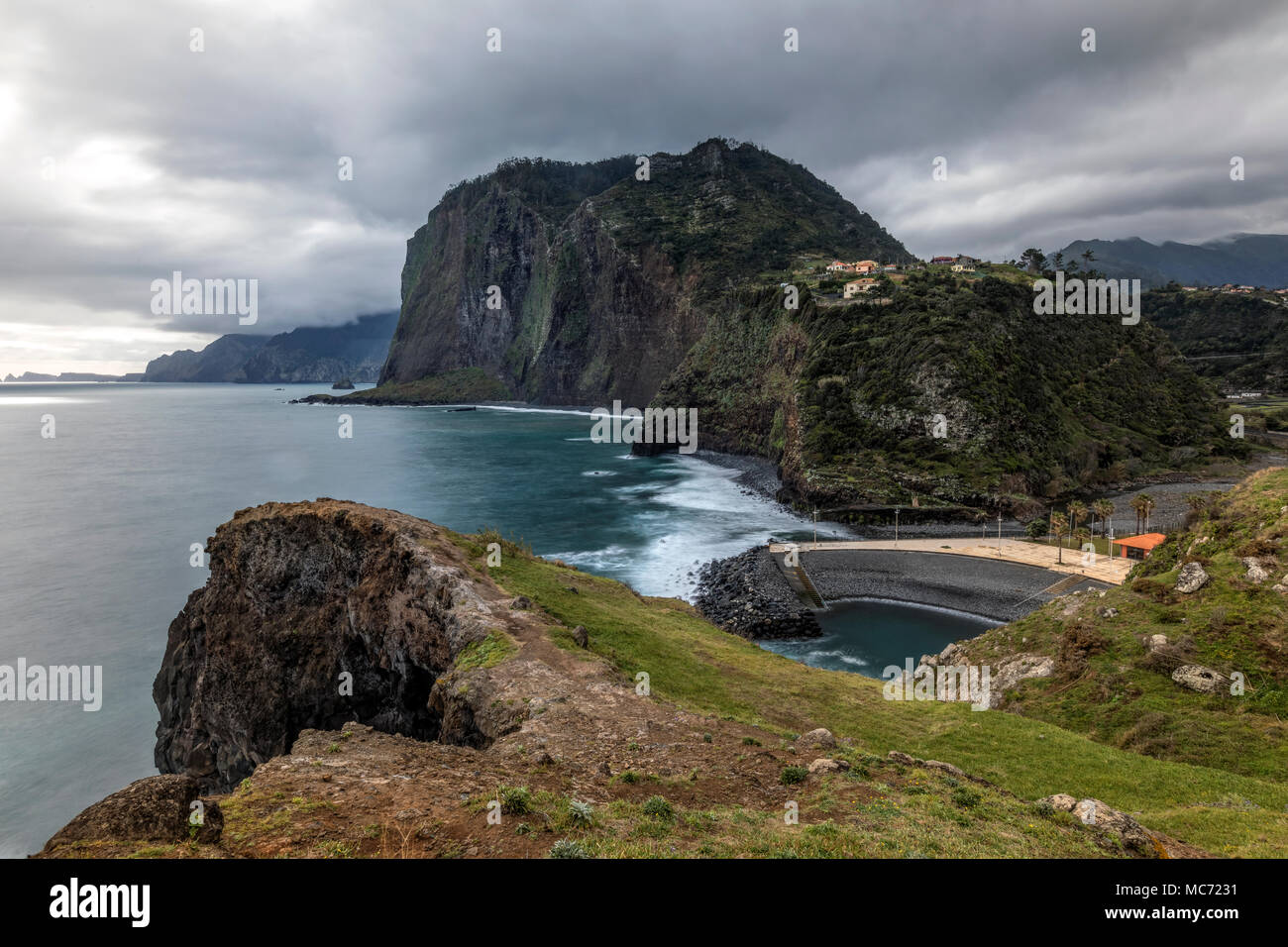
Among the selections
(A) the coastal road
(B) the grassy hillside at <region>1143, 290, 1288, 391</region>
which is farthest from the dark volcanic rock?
(B) the grassy hillside at <region>1143, 290, 1288, 391</region>

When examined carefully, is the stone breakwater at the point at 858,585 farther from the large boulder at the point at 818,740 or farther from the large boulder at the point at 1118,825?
the large boulder at the point at 1118,825

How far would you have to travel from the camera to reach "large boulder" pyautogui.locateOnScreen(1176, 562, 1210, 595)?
2577 cm

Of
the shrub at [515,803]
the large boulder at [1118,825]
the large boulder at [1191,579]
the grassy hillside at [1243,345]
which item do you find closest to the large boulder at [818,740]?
the large boulder at [1118,825]

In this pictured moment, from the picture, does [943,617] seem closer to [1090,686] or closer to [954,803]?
[1090,686]

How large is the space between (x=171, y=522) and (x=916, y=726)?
294 feet

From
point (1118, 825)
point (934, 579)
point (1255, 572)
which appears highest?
point (1255, 572)

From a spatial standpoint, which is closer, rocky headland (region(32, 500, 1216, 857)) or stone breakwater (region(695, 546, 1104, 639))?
rocky headland (region(32, 500, 1216, 857))

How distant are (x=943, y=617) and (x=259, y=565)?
47.3 m

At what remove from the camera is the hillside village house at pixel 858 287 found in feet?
374

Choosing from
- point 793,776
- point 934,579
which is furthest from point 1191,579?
point 934,579

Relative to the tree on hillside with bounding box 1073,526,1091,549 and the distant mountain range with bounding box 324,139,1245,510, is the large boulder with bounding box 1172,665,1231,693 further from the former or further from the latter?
the distant mountain range with bounding box 324,139,1245,510

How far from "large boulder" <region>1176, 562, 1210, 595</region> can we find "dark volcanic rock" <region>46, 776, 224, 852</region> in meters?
34.1

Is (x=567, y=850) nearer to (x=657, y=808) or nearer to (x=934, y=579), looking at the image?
(x=657, y=808)

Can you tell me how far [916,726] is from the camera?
2214 centimetres
